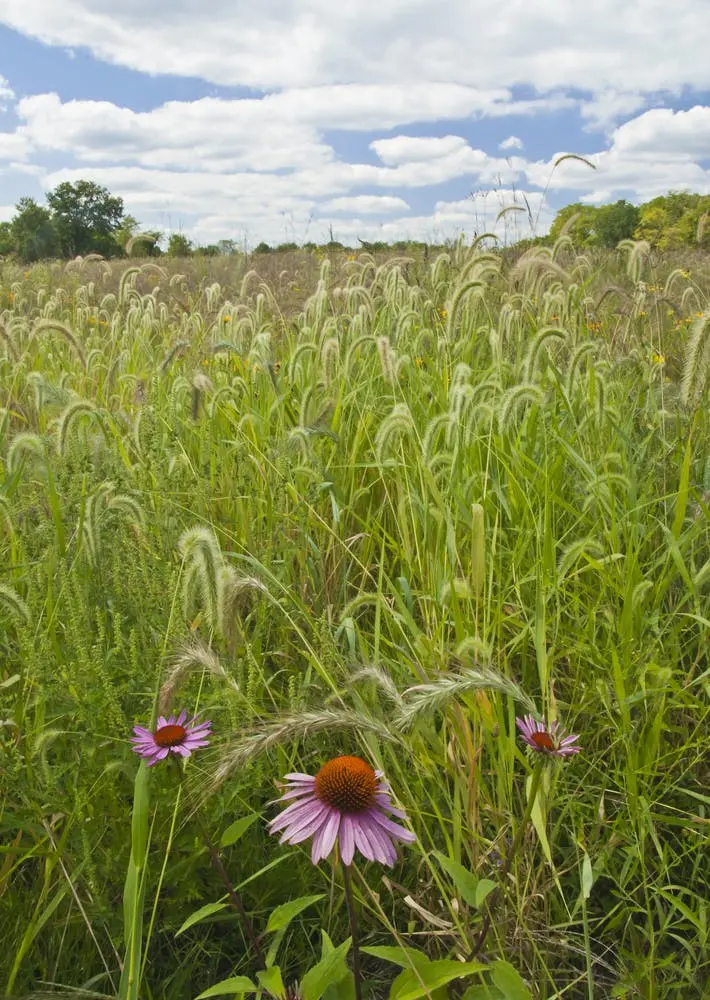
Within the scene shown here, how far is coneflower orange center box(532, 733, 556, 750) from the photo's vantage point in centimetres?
118

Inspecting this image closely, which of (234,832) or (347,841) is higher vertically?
(347,841)

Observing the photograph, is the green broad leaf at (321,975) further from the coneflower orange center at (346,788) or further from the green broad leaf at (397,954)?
the coneflower orange center at (346,788)

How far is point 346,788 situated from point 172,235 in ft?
49.3

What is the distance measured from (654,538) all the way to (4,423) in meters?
2.41

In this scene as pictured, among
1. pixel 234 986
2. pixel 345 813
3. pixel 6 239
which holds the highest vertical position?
pixel 6 239

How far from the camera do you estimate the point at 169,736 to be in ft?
4.27

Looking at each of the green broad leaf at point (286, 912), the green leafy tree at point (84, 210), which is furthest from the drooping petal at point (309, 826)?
the green leafy tree at point (84, 210)

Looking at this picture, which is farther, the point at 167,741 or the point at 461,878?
the point at 167,741

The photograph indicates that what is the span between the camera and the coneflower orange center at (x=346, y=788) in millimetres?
1046

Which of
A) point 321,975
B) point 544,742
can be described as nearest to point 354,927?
point 321,975

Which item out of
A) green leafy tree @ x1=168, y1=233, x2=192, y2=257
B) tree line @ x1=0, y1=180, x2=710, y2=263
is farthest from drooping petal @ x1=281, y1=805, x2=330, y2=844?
green leafy tree @ x1=168, y1=233, x2=192, y2=257

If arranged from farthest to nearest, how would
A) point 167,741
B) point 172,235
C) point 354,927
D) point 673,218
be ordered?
point 673,218 < point 172,235 < point 167,741 < point 354,927

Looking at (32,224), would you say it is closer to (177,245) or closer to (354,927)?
(177,245)

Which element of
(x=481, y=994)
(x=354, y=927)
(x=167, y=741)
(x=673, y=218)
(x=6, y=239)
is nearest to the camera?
(x=354, y=927)
